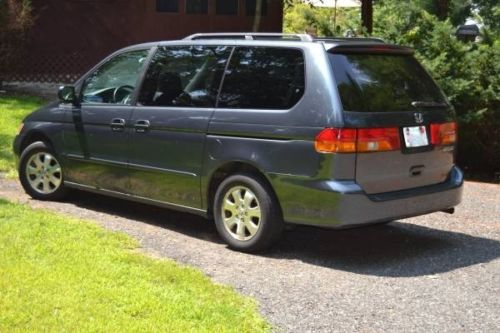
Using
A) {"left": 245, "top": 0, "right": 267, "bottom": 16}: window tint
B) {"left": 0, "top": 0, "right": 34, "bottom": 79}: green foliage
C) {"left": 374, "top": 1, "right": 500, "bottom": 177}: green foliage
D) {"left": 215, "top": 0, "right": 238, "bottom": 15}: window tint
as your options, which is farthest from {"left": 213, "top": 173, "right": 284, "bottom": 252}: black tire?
{"left": 245, "top": 0, "right": 267, "bottom": 16}: window tint

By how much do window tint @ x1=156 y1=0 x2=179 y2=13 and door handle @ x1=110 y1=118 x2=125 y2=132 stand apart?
41.4ft

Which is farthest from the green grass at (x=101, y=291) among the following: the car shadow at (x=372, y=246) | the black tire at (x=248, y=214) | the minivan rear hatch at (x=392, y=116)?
the minivan rear hatch at (x=392, y=116)

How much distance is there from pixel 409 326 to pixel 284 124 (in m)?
1.93

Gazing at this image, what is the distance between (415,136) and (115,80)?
3095 millimetres

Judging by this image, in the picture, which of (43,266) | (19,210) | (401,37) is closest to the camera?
(43,266)

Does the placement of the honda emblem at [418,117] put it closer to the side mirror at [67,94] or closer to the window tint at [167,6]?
the side mirror at [67,94]

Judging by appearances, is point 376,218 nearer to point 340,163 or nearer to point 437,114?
point 340,163

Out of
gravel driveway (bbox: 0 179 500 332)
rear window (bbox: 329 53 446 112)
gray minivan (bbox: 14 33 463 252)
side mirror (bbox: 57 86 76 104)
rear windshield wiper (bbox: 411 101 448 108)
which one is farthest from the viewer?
side mirror (bbox: 57 86 76 104)

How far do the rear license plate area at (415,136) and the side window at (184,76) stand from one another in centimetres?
167

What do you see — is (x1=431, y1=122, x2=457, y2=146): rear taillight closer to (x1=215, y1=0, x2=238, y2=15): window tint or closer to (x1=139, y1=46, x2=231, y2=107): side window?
(x1=139, y1=46, x2=231, y2=107): side window

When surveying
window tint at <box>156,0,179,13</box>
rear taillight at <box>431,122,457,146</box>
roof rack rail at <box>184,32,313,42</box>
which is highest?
window tint at <box>156,0,179,13</box>

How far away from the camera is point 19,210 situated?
23.0ft

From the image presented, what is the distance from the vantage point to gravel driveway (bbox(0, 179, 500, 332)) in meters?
4.82

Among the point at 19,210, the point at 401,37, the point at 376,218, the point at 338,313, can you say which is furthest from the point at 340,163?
the point at 401,37
